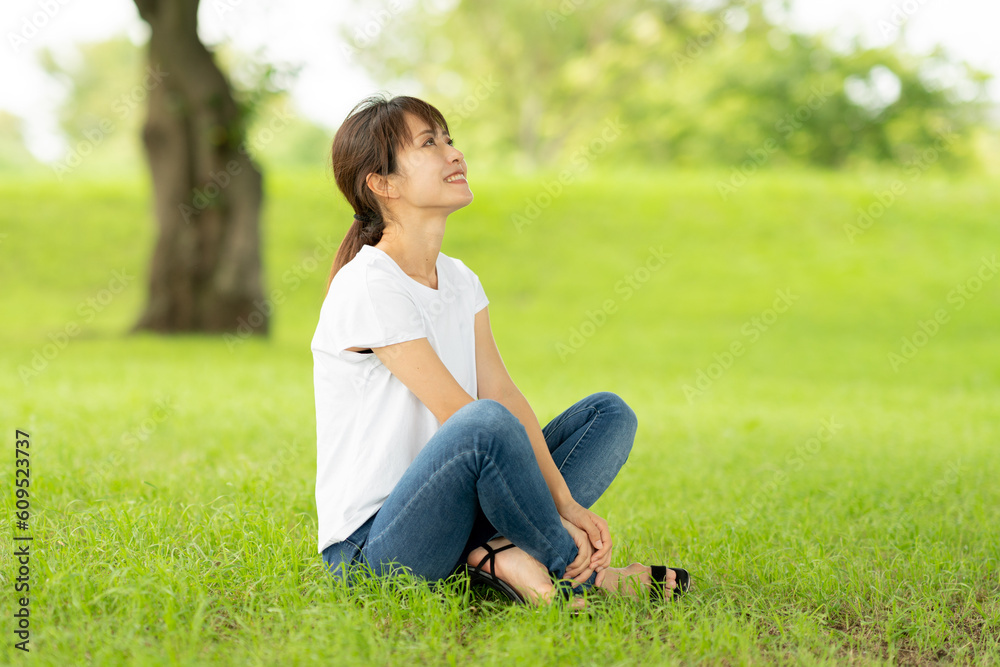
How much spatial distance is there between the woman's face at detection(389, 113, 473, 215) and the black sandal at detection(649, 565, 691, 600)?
1368 mm

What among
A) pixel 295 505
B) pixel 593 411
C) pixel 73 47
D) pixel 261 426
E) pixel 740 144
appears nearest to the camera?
pixel 593 411

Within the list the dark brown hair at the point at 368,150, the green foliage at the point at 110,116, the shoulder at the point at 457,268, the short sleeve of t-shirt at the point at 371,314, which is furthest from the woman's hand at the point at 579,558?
the green foliage at the point at 110,116

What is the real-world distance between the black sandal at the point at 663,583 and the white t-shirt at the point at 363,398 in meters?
0.88

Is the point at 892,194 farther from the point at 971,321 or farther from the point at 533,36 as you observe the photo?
the point at 533,36

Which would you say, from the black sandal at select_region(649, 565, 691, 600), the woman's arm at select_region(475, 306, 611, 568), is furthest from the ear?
the black sandal at select_region(649, 565, 691, 600)

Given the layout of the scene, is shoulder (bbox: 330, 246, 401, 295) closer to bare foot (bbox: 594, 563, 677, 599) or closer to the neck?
the neck

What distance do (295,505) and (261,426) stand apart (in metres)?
2.10

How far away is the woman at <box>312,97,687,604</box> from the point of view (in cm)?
236

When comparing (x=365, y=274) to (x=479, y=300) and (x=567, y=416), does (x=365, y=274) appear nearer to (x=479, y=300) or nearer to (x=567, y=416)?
(x=479, y=300)

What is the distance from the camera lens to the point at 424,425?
8.39 feet

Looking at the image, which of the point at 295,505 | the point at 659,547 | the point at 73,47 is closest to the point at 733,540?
the point at 659,547

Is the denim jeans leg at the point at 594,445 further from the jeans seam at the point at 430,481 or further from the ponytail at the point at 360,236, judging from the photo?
the ponytail at the point at 360,236

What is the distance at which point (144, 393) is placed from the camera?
6828 mm

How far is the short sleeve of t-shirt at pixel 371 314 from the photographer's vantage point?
2426 mm
